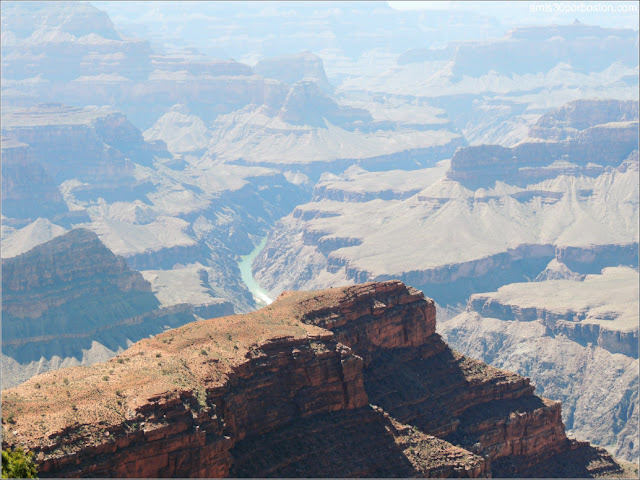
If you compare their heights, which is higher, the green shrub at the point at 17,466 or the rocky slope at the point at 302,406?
the green shrub at the point at 17,466

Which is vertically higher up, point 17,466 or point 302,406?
point 17,466

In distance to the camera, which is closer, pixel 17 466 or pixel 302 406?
pixel 17 466

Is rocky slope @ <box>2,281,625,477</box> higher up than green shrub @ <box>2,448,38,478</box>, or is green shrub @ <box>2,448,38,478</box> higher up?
green shrub @ <box>2,448,38,478</box>

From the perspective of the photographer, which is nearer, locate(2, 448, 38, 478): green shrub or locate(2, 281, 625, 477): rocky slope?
locate(2, 448, 38, 478): green shrub

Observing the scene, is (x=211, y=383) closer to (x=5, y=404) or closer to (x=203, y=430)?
(x=203, y=430)

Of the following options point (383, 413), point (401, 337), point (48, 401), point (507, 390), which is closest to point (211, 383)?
point (48, 401)
